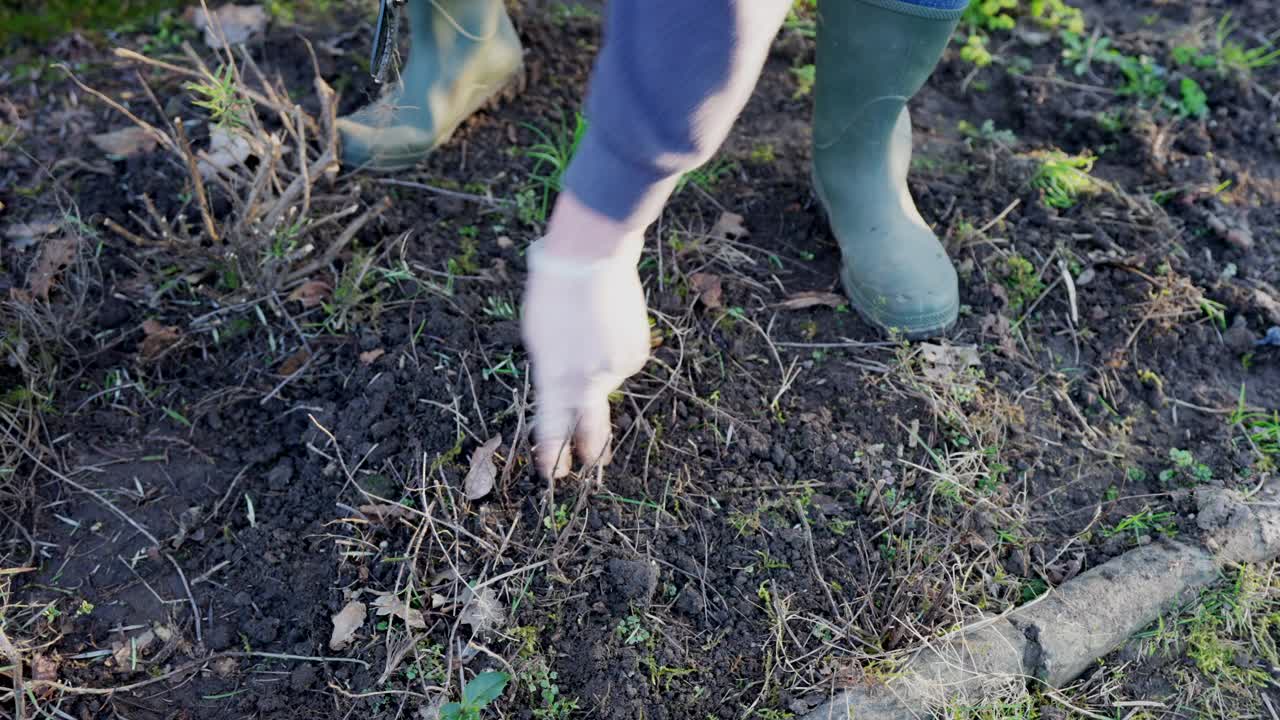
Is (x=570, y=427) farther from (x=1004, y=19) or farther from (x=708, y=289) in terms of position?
(x=1004, y=19)

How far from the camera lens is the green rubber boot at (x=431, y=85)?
7.73ft

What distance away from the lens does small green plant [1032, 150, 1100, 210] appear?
8.26 feet

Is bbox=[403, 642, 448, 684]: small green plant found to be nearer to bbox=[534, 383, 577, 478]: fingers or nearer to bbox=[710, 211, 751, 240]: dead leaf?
bbox=[534, 383, 577, 478]: fingers

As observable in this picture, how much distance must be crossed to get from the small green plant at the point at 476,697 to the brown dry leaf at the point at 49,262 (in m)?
1.27

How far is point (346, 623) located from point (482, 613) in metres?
0.25

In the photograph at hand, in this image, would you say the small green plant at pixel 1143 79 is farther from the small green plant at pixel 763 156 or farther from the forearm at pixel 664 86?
the forearm at pixel 664 86

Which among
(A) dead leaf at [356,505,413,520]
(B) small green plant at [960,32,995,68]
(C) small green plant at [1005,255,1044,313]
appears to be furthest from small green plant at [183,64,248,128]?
(B) small green plant at [960,32,995,68]

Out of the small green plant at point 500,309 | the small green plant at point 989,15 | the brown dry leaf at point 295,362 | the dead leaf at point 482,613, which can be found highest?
the small green plant at point 989,15

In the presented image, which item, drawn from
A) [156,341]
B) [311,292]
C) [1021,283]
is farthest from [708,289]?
[156,341]

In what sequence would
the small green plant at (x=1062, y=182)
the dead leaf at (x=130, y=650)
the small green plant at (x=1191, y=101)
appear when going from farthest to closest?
the small green plant at (x=1191, y=101)
the small green plant at (x=1062, y=182)
the dead leaf at (x=130, y=650)

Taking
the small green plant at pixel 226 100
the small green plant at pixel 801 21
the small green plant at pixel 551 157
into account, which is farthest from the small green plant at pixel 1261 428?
the small green plant at pixel 226 100

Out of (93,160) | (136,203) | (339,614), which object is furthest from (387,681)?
(93,160)

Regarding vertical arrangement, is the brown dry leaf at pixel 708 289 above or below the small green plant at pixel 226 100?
below

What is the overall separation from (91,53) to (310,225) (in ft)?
3.97
